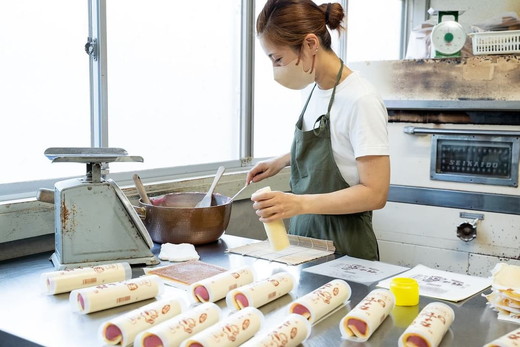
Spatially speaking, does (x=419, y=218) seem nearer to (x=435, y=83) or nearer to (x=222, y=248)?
(x=435, y=83)

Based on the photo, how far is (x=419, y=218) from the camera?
3443mm

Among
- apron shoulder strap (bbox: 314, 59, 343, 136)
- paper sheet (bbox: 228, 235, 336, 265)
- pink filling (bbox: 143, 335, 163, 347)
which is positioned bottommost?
paper sheet (bbox: 228, 235, 336, 265)

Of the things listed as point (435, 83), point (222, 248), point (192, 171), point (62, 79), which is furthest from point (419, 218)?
point (62, 79)

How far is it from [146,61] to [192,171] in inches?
22.7

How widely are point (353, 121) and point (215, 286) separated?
0.81 metres

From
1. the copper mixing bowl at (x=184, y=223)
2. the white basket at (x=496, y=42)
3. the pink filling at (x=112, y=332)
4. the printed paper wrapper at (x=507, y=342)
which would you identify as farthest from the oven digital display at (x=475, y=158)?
the pink filling at (x=112, y=332)

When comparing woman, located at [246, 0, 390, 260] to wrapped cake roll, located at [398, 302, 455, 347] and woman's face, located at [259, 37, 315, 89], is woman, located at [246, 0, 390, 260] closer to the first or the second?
woman's face, located at [259, 37, 315, 89]

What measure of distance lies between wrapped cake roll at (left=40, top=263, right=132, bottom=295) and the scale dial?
2614 mm

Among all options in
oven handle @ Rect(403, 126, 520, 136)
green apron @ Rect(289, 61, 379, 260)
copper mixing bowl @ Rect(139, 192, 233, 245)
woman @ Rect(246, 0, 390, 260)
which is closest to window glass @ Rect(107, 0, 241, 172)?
copper mixing bowl @ Rect(139, 192, 233, 245)

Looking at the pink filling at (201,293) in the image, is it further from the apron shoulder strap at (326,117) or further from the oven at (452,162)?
the oven at (452,162)

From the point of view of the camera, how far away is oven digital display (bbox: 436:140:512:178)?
3199 millimetres

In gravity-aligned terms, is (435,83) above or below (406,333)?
above

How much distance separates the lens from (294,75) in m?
2.13

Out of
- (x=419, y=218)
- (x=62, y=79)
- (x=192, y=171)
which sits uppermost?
A: (x=62, y=79)
